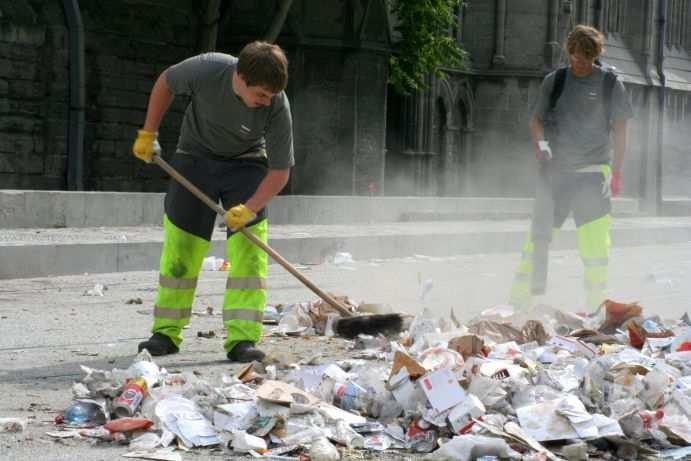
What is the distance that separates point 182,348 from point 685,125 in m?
46.0

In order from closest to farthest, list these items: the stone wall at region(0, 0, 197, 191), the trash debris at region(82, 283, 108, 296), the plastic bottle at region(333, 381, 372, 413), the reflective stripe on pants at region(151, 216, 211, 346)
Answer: the plastic bottle at region(333, 381, 372, 413) < the reflective stripe on pants at region(151, 216, 211, 346) < the trash debris at region(82, 283, 108, 296) < the stone wall at region(0, 0, 197, 191)

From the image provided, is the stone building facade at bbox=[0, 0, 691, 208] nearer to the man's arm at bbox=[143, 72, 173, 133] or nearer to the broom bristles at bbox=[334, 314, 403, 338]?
the broom bristles at bbox=[334, 314, 403, 338]

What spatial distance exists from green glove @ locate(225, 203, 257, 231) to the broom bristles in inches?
45.0

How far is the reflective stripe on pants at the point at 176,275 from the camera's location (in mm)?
6855

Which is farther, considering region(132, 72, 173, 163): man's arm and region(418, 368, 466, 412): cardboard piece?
region(132, 72, 173, 163): man's arm

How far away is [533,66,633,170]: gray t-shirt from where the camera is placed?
848cm

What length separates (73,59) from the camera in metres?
20.7

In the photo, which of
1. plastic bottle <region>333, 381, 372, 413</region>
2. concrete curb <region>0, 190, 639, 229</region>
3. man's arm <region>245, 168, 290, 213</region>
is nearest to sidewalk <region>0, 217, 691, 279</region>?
concrete curb <region>0, 190, 639, 229</region>

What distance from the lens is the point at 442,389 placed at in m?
5.20

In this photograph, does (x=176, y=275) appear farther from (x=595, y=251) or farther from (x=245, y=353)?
(x=595, y=251)

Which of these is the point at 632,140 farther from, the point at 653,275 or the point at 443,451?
the point at 443,451

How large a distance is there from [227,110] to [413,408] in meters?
2.05

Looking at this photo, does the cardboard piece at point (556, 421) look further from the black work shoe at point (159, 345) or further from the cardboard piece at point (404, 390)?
the black work shoe at point (159, 345)

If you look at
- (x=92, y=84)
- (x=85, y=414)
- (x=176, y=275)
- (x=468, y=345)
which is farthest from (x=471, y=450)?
(x=92, y=84)
